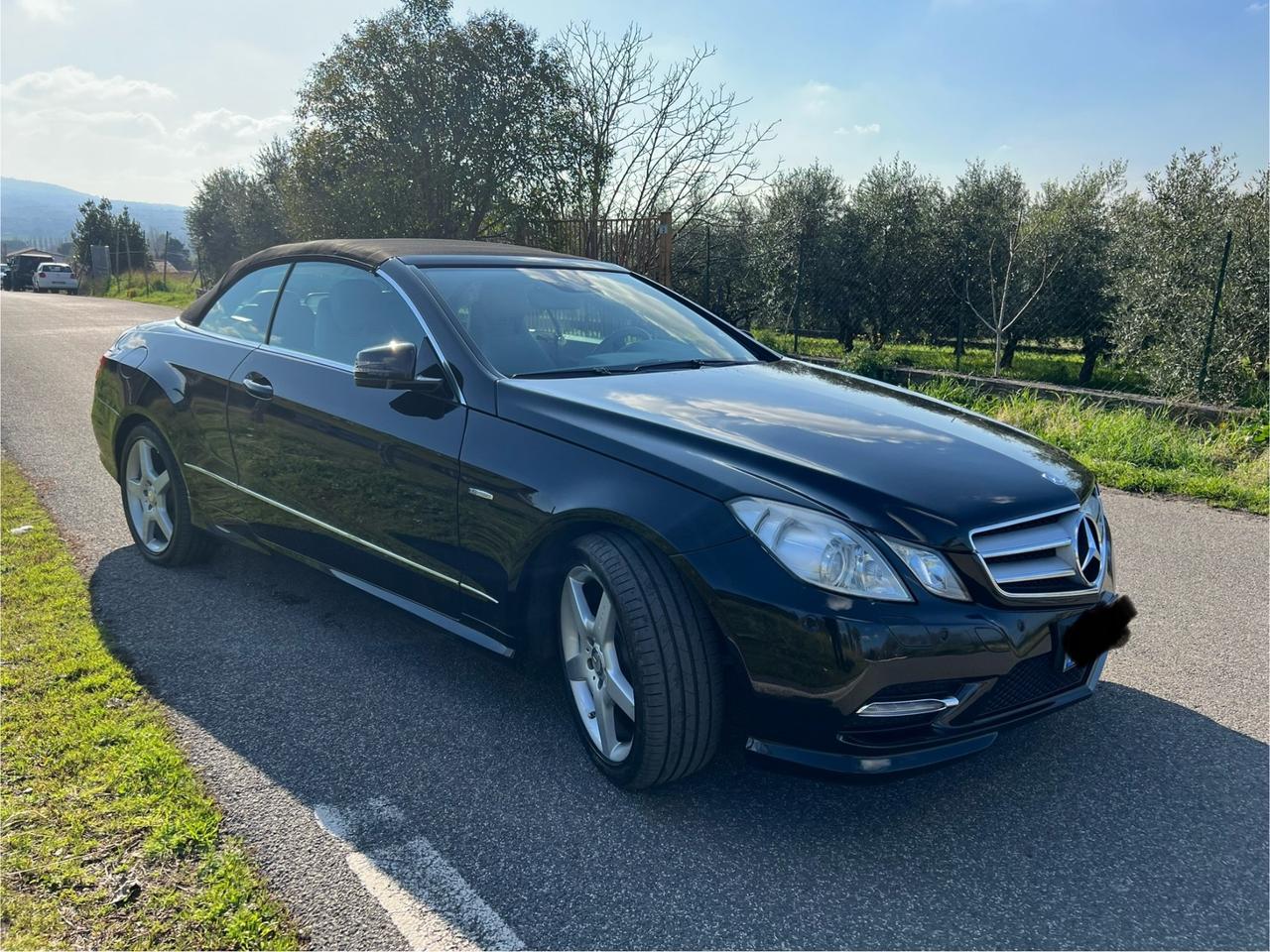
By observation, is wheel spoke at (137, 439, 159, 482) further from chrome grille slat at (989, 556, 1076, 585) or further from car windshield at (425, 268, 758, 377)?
chrome grille slat at (989, 556, 1076, 585)

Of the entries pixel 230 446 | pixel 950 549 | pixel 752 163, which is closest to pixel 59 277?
pixel 752 163

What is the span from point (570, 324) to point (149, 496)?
96.5 inches

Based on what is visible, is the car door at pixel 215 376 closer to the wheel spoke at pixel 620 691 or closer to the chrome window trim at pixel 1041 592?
the wheel spoke at pixel 620 691

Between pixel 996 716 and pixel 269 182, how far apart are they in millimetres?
29645

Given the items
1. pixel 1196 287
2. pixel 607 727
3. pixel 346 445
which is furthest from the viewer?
pixel 1196 287

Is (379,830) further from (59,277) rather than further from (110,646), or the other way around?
(59,277)

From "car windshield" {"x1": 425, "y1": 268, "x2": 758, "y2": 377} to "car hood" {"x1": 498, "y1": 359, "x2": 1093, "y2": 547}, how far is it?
19 centimetres

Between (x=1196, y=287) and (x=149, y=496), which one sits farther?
(x=1196, y=287)

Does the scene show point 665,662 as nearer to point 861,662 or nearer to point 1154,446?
point 861,662

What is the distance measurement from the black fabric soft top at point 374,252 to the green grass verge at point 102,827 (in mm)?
1771

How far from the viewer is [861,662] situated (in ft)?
7.64

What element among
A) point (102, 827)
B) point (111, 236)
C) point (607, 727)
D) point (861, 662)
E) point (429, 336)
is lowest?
point (102, 827)

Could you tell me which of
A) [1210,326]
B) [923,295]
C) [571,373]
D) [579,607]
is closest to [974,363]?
[923,295]

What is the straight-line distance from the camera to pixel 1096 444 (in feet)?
25.3
